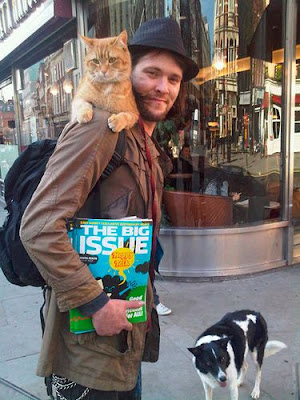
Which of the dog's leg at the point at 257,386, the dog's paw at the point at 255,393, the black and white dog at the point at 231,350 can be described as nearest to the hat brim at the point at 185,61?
the black and white dog at the point at 231,350

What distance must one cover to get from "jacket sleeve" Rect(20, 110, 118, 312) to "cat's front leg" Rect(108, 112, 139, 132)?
0.08 m

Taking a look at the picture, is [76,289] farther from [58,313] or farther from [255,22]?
[255,22]

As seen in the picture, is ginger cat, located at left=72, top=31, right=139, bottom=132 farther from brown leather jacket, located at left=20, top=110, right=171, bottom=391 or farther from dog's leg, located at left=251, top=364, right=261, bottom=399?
dog's leg, located at left=251, top=364, right=261, bottom=399

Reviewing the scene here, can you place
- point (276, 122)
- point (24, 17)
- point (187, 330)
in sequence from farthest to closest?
1. point (24, 17)
2. point (276, 122)
3. point (187, 330)

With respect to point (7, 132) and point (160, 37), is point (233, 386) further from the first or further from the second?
point (7, 132)

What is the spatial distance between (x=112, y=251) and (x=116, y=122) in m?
0.47

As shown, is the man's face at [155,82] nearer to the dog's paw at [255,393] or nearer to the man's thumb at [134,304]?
the man's thumb at [134,304]

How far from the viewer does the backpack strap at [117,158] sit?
1.43 metres

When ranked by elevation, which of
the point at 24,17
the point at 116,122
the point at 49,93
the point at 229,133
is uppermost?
the point at 24,17

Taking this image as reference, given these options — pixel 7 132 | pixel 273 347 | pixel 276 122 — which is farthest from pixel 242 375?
pixel 7 132

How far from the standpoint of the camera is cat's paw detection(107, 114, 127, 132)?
1416 mm

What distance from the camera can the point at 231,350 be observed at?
8.49ft

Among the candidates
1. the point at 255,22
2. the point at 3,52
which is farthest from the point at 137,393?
the point at 3,52

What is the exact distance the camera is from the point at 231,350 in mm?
2588
